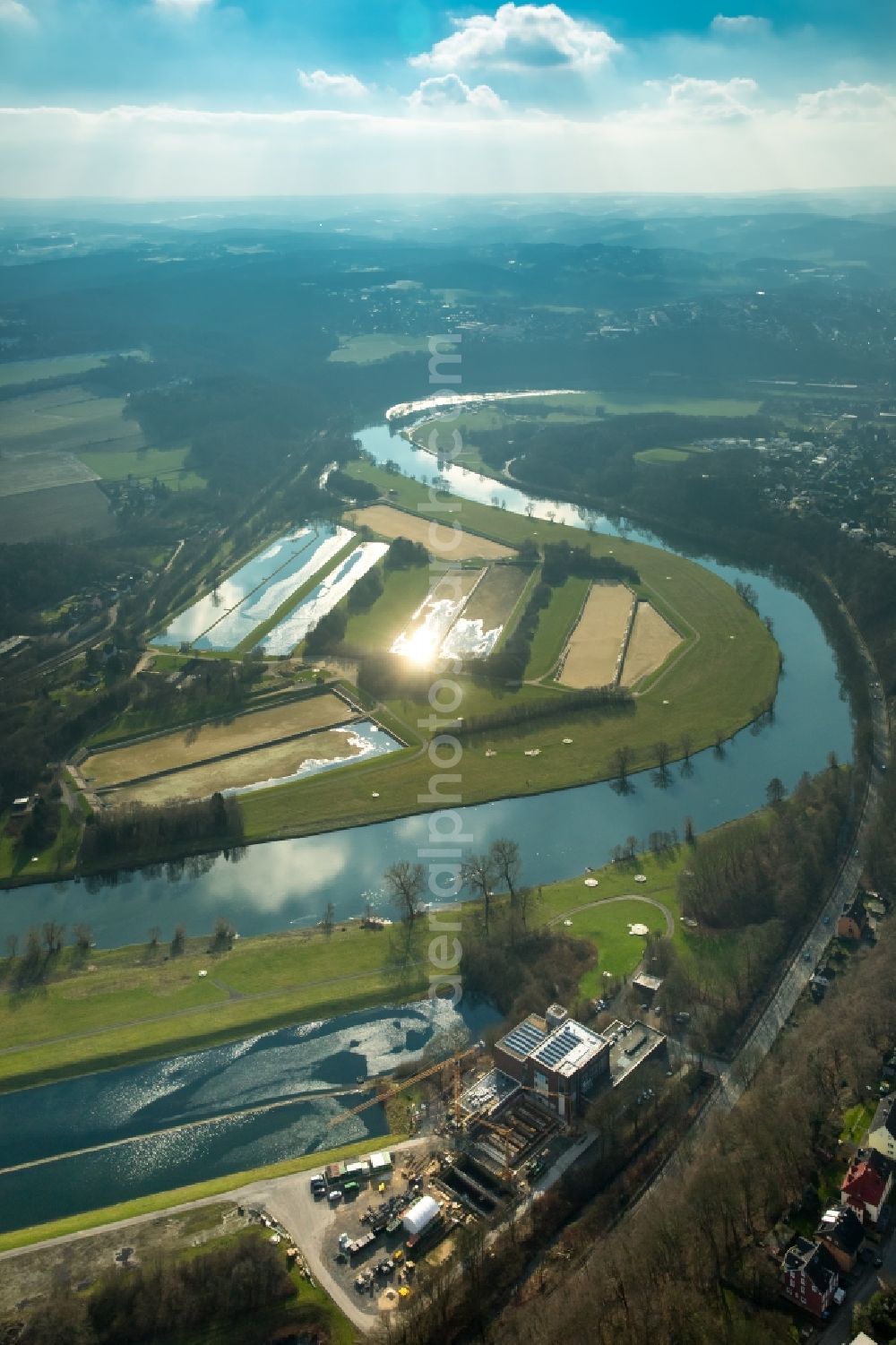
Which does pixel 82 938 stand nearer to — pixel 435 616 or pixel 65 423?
pixel 435 616

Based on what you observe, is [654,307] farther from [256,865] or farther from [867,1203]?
[867,1203]

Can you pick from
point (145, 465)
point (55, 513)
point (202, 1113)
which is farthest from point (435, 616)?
point (145, 465)

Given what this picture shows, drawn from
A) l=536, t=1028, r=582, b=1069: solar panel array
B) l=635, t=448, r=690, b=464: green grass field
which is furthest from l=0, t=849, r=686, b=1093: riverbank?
l=635, t=448, r=690, b=464: green grass field

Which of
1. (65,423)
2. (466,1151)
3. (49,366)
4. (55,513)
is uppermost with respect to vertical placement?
(49,366)

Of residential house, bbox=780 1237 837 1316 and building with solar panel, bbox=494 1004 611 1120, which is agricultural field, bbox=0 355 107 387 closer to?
building with solar panel, bbox=494 1004 611 1120

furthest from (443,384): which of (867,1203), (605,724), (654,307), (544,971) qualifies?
(867,1203)

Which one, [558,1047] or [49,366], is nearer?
[558,1047]

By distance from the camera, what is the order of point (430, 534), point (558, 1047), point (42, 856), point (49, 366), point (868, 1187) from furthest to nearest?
point (49, 366), point (430, 534), point (42, 856), point (558, 1047), point (868, 1187)
